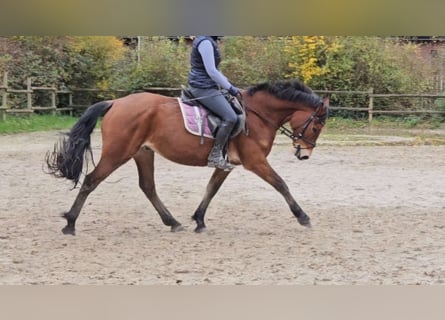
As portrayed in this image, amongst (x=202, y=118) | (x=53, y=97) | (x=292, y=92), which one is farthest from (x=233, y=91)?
(x=53, y=97)

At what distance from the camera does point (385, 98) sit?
18.7ft

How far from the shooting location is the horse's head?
13.5 feet

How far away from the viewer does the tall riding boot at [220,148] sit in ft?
12.9

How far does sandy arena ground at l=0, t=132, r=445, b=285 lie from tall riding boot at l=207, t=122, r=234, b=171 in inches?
16.3

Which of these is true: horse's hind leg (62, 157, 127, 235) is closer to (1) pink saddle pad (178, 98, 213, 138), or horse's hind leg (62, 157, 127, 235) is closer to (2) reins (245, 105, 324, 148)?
(1) pink saddle pad (178, 98, 213, 138)

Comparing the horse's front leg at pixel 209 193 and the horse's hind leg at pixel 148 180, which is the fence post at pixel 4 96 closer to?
the horse's hind leg at pixel 148 180

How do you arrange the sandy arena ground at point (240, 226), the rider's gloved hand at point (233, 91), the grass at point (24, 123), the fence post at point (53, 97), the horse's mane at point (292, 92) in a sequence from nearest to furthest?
the sandy arena ground at point (240, 226) → the rider's gloved hand at point (233, 91) → the horse's mane at point (292, 92) → the fence post at point (53, 97) → the grass at point (24, 123)

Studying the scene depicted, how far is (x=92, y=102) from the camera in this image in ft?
16.3

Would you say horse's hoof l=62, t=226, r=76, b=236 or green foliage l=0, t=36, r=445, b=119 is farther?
green foliage l=0, t=36, r=445, b=119

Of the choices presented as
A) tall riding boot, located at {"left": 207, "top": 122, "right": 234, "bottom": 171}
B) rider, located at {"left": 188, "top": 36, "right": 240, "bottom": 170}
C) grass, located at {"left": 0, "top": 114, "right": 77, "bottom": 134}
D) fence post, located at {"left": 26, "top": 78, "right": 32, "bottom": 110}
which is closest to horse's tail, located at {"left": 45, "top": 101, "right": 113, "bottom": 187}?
rider, located at {"left": 188, "top": 36, "right": 240, "bottom": 170}

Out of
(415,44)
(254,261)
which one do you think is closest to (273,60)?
(415,44)

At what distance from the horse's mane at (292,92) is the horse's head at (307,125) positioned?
0.16ft

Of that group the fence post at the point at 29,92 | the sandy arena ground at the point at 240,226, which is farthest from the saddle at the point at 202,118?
the fence post at the point at 29,92

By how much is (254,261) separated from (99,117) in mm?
1207
